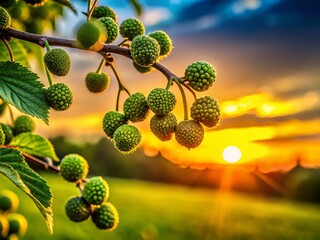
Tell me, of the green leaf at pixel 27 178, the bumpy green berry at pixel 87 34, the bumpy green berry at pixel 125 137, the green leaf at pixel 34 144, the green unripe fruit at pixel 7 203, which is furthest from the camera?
the green unripe fruit at pixel 7 203

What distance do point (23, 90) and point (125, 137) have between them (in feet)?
1.05

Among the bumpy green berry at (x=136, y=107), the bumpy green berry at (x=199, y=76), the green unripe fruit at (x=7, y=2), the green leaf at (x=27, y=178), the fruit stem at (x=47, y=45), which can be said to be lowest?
the green leaf at (x=27, y=178)

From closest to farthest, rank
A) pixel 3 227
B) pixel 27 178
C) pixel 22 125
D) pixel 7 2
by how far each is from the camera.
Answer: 1. pixel 27 178
2. pixel 7 2
3. pixel 22 125
4. pixel 3 227

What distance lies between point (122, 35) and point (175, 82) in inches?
12.8

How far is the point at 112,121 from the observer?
154 centimetres

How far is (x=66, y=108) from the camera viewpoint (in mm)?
1391

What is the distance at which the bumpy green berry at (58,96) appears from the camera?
53.1 inches

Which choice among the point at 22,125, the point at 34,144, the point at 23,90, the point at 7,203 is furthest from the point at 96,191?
the point at 7,203

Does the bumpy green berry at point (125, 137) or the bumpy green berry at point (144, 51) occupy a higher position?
the bumpy green berry at point (144, 51)

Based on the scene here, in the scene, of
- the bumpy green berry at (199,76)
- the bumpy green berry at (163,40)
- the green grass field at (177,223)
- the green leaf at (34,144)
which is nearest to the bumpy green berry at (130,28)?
the bumpy green berry at (163,40)

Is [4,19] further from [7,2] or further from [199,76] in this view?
[199,76]

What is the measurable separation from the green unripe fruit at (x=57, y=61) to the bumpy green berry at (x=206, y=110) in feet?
1.25

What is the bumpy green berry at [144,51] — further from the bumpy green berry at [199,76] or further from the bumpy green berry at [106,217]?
the bumpy green berry at [106,217]

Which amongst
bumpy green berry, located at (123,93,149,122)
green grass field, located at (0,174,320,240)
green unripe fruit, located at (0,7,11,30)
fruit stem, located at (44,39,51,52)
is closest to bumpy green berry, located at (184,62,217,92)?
bumpy green berry, located at (123,93,149,122)
